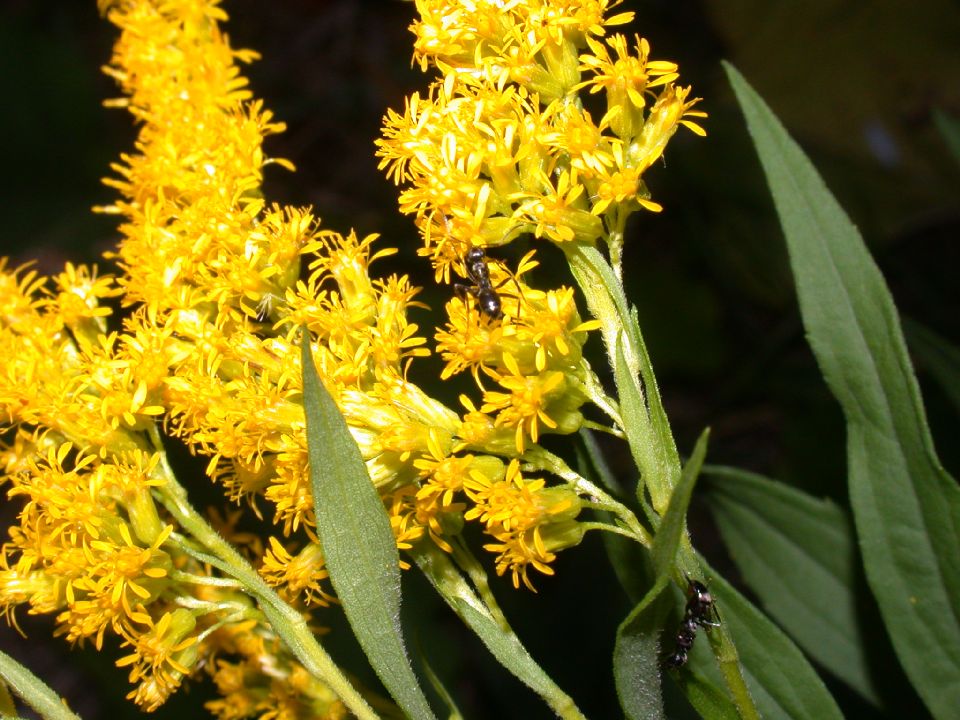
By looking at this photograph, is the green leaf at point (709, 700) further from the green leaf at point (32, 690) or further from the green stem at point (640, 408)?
the green leaf at point (32, 690)

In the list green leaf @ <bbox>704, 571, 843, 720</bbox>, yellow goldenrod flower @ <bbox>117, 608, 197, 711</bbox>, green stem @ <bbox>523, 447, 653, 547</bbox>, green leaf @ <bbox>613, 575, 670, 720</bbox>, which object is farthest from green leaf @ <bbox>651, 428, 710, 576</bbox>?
yellow goldenrod flower @ <bbox>117, 608, 197, 711</bbox>

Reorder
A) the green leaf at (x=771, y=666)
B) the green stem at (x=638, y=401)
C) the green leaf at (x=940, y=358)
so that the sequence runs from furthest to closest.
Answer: the green leaf at (x=940, y=358)
the green leaf at (x=771, y=666)
the green stem at (x=638, y=401)

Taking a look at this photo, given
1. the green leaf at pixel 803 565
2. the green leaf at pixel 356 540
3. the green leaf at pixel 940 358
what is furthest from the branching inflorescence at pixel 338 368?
the green leaf at pixel 940 358

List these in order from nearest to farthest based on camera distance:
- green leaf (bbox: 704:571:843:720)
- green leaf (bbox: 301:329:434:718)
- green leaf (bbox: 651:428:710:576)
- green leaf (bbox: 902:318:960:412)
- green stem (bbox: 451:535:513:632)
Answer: green leaf (bbox: 651:428:710:576) → green leaf (bbox: 301:329:434:718) → green stem (bbox: 451:535:513:632) → green leaf (bbox: 704:571:843:720) → green leaf (bbox: 902:318:960:412)

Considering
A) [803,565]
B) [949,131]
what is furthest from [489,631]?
[949,131]

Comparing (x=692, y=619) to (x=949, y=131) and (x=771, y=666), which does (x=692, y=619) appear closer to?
(x=771, y=666)

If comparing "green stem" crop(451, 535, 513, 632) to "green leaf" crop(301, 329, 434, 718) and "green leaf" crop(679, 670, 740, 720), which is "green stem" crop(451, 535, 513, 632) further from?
"green leaf" crop(679, 670, 740, 720)
